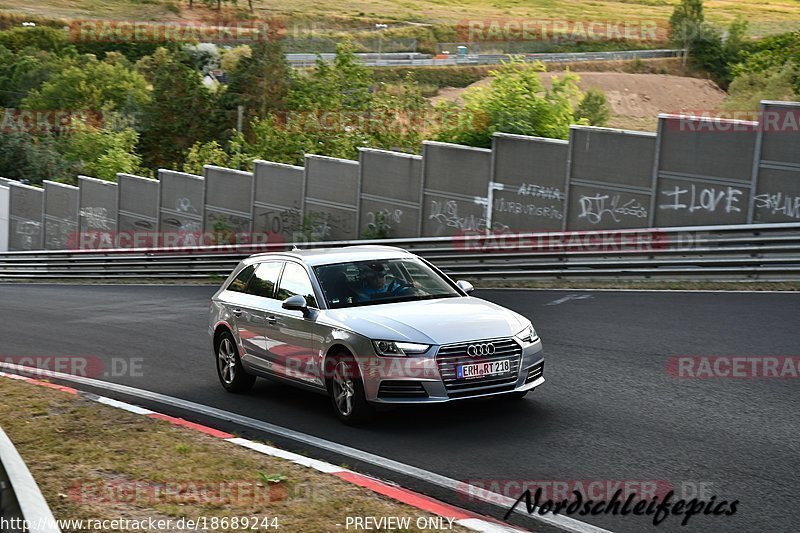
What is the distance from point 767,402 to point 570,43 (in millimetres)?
120215

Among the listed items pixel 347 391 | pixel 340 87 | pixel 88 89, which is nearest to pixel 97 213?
pixel 340 87

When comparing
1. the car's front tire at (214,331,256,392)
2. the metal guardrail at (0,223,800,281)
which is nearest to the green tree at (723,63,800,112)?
the metal guardrail at (0,223,800,281)

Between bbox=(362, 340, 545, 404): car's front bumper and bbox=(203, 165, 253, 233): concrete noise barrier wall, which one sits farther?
bbox=(203, 165, 253, 233): concrete noise barrier wall

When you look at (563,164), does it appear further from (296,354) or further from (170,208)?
(170,208)

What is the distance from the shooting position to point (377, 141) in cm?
4503

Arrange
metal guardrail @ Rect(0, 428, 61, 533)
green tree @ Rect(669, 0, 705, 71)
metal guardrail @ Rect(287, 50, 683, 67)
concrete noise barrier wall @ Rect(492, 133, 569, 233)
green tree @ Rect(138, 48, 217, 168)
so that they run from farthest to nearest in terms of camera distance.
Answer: green tree @ Rect(669, 0, 705, 71)
metal guardrail @ Rect(287, 50, 683, 67)
green tree @ Rect(138, 48, 217, 168)
concrete noise barrier wall @ Rect(492, 133, 569, 233)
metal guardrail @ Rect(0, 428, 61, 533)

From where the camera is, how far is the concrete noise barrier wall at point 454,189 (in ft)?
85.3

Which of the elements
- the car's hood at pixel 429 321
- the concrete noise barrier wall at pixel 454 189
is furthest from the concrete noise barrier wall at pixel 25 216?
the car's hood at pixel 429 321

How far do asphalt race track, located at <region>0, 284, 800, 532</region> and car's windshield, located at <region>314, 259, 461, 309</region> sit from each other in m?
1.16

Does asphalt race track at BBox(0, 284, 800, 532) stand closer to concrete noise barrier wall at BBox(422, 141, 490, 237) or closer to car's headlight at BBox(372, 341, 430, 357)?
car's headlight at BBox(372, 341, 430, 357)

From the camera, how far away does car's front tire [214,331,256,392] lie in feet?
39.7

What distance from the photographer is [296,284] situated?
11.1 m

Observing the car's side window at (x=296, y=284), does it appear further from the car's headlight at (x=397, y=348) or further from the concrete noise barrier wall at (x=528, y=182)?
the concrete noise barrier wall at (x=528, y=182)

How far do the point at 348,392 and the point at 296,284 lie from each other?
1.64m
